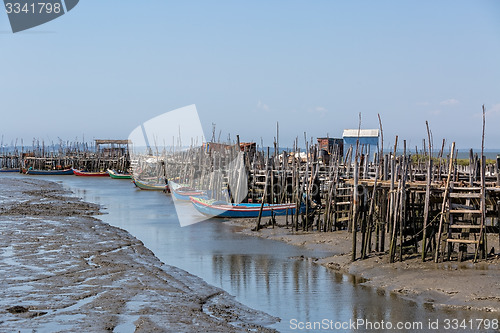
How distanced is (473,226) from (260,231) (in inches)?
401

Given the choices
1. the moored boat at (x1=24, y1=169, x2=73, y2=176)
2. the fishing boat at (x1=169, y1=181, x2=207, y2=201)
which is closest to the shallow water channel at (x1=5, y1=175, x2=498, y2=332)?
the fishing boat at (x1=169, y1=181, x2=207, y2=201)

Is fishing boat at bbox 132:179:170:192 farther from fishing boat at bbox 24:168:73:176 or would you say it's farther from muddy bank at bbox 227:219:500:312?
muddy bank at bbox 227:219:500:312

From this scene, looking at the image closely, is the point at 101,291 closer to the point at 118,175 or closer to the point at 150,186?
the point at 150,186

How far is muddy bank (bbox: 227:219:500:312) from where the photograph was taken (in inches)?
496

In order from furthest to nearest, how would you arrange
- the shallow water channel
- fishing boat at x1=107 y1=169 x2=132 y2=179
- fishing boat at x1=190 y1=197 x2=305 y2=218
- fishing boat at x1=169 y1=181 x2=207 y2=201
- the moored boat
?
the moored boat
fishing boat at x1=107 y1=169 x2=132 y2=179
fishing boat at x1=169 y1=181 x2=207 y2=201
fishing boat at x1=190 y1=197 x2=305 y2=218
the shallow water channel

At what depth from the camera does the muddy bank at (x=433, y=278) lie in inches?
496

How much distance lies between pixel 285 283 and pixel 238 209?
518 inches

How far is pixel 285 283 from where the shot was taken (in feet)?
49.2

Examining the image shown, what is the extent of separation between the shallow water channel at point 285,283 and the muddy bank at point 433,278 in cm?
39

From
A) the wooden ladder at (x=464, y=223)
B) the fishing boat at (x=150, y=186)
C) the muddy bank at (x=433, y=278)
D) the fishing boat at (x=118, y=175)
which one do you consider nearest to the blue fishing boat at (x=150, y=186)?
the fishing boat at (x=150, y=186)

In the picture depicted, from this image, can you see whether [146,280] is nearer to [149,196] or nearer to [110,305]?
[110,305]

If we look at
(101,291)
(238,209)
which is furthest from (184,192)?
(101,291)

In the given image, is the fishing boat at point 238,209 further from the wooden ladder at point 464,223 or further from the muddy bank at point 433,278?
the wooden ladder at point 464,223

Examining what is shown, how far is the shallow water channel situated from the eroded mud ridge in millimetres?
641
